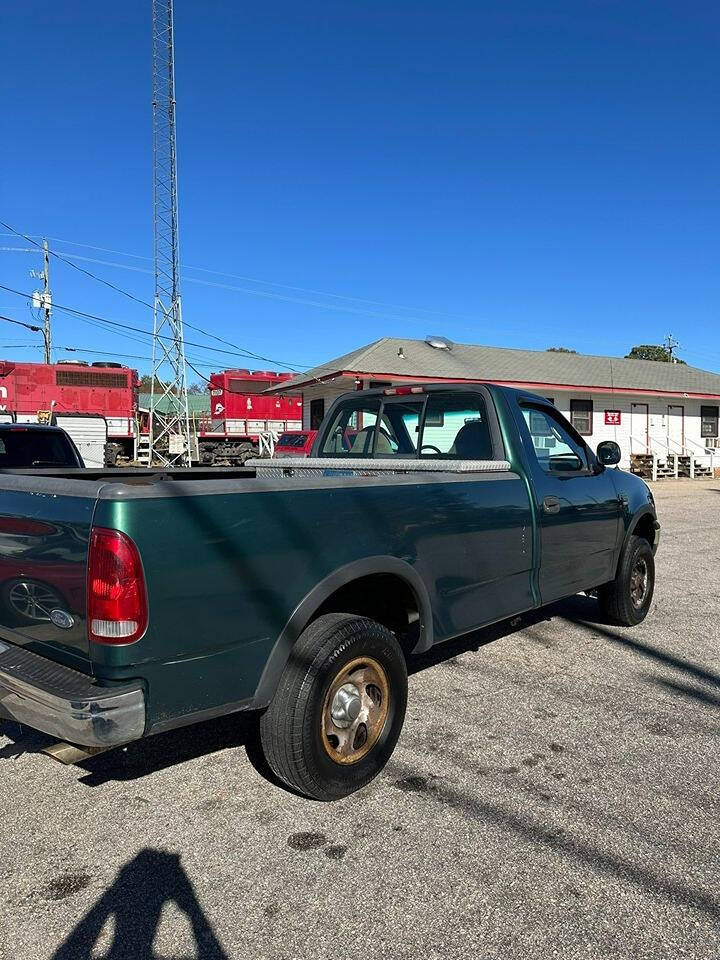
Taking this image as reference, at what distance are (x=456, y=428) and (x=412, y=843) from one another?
270cm

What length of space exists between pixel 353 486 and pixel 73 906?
1.88m

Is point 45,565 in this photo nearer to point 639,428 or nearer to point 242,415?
point 242,415

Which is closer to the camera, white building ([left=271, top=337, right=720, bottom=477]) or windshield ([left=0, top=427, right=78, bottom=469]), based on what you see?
windshield ([left=0, top=427, right=78, bottom=469])

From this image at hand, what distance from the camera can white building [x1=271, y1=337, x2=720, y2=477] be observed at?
904 inches

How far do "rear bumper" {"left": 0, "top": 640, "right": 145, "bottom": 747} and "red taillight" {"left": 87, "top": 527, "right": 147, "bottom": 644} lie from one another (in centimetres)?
19

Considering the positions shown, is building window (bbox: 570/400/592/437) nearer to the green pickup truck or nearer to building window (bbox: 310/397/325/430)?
building window (bbox: 310/397/325/430)

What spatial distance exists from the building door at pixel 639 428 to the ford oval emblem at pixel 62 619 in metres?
27.5

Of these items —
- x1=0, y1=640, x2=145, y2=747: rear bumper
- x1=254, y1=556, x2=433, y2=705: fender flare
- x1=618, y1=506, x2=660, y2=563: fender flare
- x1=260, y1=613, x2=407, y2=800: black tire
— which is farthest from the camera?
x1=618, y1=506, x2=660, y2=563: fender flare

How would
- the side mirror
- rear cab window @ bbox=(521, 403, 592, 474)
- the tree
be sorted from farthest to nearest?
the tree
the side mirror
rear cab window @ bbox=(521, 403, 592, 474)

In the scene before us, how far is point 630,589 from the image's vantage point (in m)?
5.87

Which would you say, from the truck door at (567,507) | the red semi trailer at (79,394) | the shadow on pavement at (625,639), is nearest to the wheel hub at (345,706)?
the truck door at (567,507)

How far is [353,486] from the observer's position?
3139mm

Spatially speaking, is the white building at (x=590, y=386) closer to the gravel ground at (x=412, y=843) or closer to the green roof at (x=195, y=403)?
the green roof at (x=195, y=403)

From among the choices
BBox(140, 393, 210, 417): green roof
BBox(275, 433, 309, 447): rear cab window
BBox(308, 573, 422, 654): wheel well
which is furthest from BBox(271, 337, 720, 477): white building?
BBox(308, 573, 422, 654): wheel well
